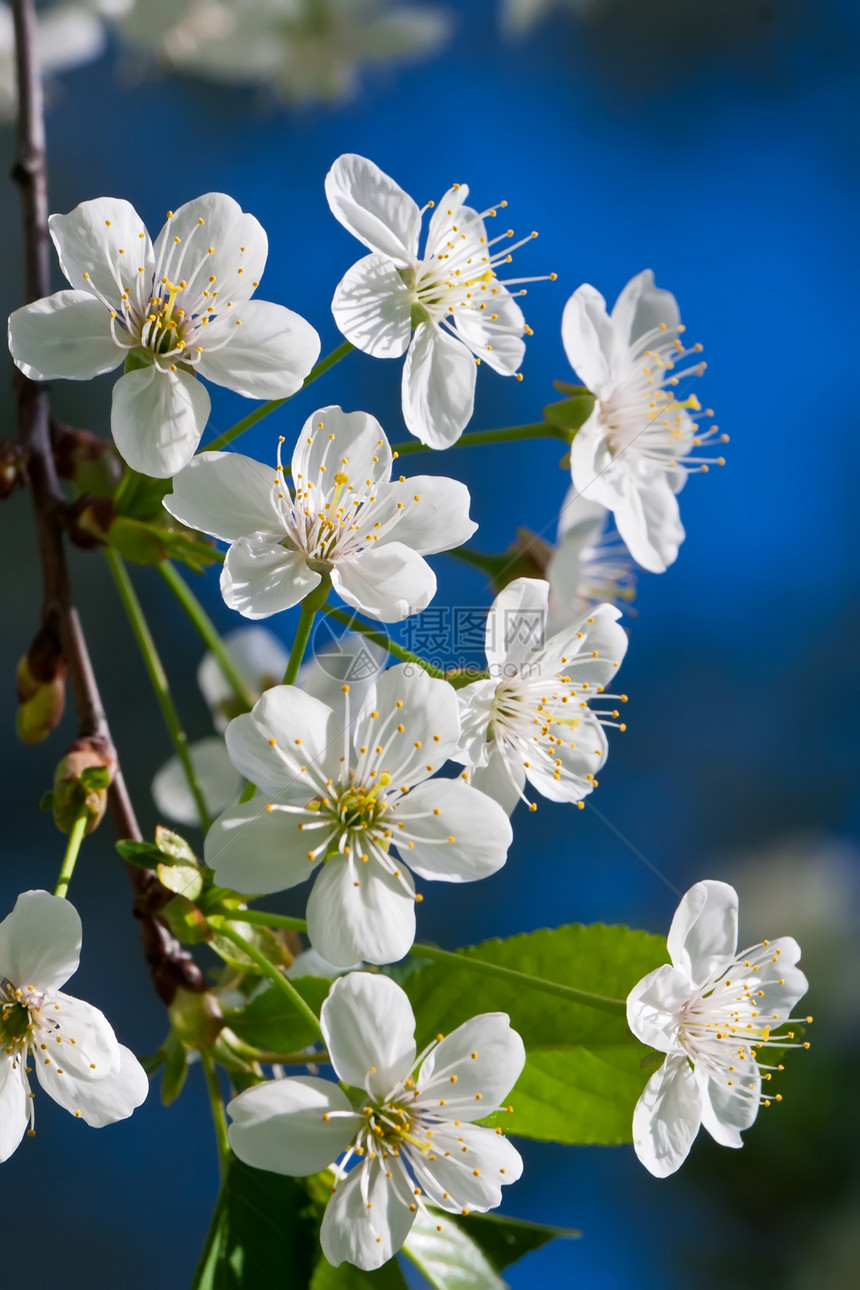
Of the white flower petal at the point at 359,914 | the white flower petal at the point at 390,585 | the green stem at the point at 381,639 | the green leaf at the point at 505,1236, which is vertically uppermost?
the white flower petal at the point at 390,585

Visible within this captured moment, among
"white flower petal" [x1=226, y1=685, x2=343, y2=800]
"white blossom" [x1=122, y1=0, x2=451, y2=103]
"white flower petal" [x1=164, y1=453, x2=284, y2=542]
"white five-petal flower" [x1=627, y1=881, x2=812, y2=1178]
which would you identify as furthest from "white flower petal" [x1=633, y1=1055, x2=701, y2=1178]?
"white blossom" [x1=122, y1=0, x2=451, y2=103]

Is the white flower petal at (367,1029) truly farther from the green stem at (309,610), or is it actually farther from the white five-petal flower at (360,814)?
the green stem at (309,610)

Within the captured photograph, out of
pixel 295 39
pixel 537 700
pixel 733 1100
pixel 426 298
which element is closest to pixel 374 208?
pixel 426 298

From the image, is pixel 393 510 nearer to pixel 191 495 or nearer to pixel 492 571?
pixel 191 495

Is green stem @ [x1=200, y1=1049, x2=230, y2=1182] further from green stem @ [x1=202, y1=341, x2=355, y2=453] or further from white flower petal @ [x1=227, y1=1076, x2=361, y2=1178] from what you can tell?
green stem @ [x1=202, y1=341, x2=355, y2=453]

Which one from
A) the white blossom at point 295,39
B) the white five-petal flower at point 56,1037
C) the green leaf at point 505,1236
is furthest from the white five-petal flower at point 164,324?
the white blossom at point 295,39

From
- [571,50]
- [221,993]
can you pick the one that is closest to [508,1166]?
[221,993]
